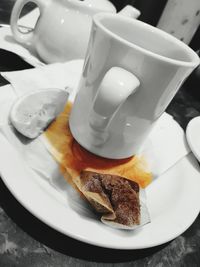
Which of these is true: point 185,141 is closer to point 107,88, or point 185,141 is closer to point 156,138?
point 156,138

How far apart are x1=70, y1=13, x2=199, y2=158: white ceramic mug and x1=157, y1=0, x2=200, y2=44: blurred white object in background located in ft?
1.18

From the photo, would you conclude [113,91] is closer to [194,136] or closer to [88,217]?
[88,217]

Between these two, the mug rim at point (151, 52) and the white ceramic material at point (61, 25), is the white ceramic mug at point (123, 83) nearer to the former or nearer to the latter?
the mug rim at point (151, 52)

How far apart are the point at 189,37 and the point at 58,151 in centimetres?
52

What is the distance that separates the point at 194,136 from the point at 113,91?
0.80 feet

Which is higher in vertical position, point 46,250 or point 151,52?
point 151,52

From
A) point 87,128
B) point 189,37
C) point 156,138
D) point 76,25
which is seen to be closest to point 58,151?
point 87,128

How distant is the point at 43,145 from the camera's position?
31cm

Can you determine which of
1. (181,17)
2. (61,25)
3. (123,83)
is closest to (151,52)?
(123,83)

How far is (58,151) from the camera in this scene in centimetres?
31

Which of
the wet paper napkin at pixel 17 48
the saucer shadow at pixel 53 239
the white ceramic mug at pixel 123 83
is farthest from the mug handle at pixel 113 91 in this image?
the wet paper napkin at pixel 17 48

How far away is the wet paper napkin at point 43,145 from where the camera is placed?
286 mm

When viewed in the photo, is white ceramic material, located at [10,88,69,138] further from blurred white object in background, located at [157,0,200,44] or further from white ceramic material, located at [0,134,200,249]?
blurred white object in background, located at [157,0,200,44]

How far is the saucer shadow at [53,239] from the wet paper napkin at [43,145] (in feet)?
0.10
